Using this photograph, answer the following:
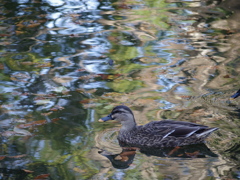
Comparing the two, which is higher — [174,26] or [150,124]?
[150,124]

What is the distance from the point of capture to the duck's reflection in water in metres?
6.44

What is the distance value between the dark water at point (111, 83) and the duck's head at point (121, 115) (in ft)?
0.77

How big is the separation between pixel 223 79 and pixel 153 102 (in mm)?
1757

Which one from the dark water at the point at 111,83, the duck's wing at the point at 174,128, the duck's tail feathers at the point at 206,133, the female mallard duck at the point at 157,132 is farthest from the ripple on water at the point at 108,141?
the duck's tail feathers at the point at 206,133

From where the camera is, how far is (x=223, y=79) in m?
9.15

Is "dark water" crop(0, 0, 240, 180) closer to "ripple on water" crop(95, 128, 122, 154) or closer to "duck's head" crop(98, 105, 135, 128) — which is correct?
"ripple on water" crop(95, 128, 122, 154)

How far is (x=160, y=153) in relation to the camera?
6.81m

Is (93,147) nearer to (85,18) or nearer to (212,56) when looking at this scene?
(212,56)

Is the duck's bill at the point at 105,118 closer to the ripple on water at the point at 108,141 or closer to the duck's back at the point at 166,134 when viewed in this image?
the ripple on water at the point at 108,141

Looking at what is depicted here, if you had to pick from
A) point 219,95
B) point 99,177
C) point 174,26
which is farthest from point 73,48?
point 99,177

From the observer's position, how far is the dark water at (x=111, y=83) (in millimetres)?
6363

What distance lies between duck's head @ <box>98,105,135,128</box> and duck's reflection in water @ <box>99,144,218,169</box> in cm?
50

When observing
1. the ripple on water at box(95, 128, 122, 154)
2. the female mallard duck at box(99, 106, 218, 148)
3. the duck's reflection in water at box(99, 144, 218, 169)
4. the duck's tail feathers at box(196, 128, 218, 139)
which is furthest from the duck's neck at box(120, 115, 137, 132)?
the duck's tail feathers at box(196, 128, 218, 139)

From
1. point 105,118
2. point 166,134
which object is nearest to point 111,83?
point 105,118
